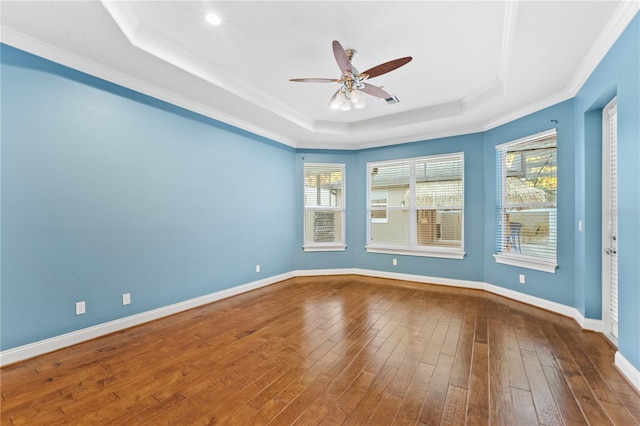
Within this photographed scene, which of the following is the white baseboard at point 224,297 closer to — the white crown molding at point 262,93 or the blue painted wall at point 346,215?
the blue painted wall at point 346,215

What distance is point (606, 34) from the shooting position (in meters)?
2.22

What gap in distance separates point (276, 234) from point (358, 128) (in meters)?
2.43

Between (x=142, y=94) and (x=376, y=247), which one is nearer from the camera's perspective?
(x=142, y=94)

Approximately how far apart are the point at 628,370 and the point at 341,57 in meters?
3.26

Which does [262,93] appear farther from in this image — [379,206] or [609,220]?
[609,220]

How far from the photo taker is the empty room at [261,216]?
196 cm

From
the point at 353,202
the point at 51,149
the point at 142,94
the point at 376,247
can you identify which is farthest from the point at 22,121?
the point at 376,247

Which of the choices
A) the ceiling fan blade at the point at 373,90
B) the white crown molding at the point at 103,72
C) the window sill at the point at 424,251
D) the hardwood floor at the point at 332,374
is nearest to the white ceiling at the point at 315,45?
the white crown molding at the point at 103,72

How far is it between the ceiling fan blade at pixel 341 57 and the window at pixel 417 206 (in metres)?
3.04

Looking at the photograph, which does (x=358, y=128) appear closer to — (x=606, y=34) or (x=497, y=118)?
(x=497, y=118)

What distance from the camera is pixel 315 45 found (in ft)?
8.63

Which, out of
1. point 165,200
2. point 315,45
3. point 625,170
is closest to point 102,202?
point 165,200

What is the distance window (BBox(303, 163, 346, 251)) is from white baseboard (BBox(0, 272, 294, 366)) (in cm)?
204

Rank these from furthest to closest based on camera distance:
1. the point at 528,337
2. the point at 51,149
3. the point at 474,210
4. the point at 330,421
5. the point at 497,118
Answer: the point at 474,210
the point at 497,118
the point at 528,337
the point at 51,149
the point at 330,421
